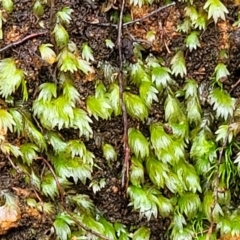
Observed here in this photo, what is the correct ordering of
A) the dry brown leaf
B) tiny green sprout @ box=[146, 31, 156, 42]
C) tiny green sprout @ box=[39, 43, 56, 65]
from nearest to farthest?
the dry brown leaf
tiny green sprout @ box=[39, 43, 56, 65]
tiny green sprout @ box=[146, 31, 156, 42]

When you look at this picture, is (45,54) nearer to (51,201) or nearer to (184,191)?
(51,201)

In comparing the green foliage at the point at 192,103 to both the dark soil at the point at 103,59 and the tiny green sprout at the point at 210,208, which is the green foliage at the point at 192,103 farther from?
the tiny green sprout at the point at 210,208

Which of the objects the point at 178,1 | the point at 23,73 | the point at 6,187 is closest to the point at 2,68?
the point at 23,73

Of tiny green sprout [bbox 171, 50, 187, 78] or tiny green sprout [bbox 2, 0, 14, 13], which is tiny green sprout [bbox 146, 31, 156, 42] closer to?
tiny green sprout [bbox 171, 50, 187, 78]

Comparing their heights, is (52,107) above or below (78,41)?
below

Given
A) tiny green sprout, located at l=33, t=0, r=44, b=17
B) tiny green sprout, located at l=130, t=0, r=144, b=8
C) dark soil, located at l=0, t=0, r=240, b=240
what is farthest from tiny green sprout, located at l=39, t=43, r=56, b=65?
tiny green sprout, located at l=130, t=0, r=144, b=8

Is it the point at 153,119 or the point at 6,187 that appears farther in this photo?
the point at 153,119
